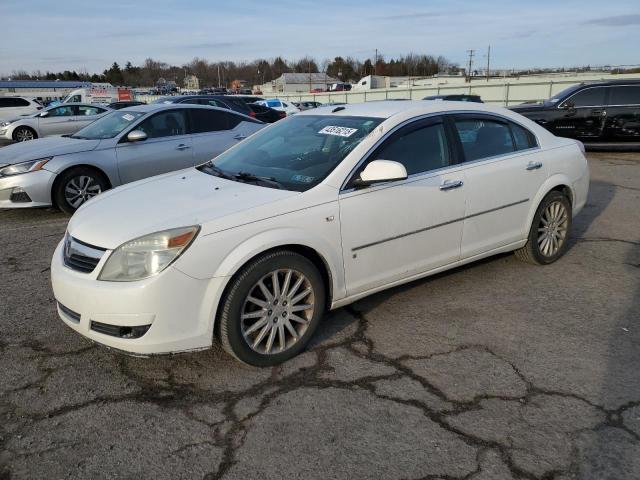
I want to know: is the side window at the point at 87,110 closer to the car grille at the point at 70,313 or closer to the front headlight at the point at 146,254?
the car grille at the point at 70,313

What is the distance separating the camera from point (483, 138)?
454 centimetres

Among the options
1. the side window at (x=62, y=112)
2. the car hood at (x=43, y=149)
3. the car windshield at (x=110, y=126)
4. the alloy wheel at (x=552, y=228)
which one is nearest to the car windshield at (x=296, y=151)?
the alloy wheel at (x=552, y=228)

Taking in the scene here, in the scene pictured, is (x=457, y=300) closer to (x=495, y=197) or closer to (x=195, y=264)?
(x=495, y=197)

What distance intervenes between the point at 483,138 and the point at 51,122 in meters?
17.1

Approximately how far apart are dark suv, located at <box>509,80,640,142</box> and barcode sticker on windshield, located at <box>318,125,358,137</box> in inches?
393

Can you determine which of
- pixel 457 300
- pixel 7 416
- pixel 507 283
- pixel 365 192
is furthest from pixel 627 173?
pixel 7 416

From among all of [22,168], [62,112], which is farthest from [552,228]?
[62,112]

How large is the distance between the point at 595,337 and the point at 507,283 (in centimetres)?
109

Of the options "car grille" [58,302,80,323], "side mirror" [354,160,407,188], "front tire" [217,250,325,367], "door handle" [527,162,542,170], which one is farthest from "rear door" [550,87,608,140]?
"car grille" [58,302,80,323]

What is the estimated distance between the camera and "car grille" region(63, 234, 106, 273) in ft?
10.3

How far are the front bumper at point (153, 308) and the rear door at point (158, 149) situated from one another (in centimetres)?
458

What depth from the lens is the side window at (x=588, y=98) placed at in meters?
12.2

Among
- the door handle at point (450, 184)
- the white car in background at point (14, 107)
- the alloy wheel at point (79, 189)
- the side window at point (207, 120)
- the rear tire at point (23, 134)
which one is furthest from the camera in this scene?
the white car in background at point (14, 107)

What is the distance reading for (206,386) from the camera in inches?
125
